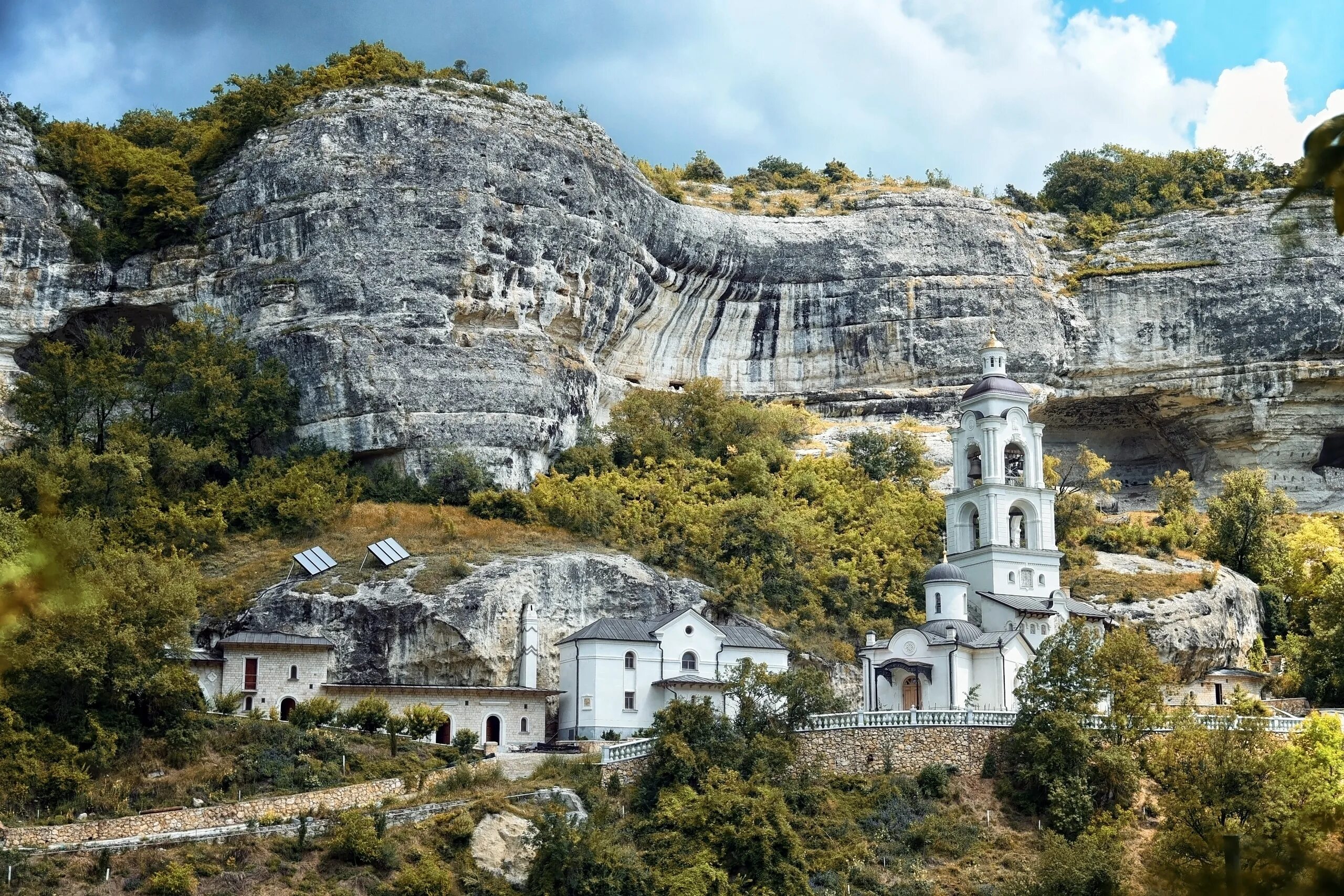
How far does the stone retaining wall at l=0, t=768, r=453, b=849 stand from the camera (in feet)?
109

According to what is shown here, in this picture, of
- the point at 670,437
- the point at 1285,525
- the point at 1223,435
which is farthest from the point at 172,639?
the point at 1223,435

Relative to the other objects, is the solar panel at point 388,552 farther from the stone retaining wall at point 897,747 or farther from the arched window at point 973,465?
the arched window at point 973,465

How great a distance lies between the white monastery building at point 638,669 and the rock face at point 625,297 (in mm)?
12610

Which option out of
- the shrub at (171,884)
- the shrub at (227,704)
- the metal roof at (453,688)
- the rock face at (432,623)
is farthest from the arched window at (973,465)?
the shrub at (171,884)

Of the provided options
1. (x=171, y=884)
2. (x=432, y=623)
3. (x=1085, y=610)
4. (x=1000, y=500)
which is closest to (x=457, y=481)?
(x=432, y=623)

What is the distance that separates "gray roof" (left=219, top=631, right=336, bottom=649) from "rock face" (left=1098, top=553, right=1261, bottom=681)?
2457cm

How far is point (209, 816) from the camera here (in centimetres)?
3488

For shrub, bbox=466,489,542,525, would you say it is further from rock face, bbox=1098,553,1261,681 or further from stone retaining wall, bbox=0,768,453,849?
rock face, bbox=1098,553,1261,681

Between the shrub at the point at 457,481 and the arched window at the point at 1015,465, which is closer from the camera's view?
the arched window at the point at 1015,465

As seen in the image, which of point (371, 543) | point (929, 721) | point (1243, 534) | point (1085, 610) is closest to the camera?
point (929, 721)

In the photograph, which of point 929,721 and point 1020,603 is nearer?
point 929,721

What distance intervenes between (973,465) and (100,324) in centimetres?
3255

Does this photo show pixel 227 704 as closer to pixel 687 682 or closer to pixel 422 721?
pixel 422 721

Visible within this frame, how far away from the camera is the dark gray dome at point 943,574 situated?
4650 cm
